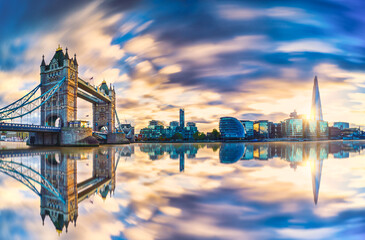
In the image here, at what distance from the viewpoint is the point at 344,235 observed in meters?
3.09

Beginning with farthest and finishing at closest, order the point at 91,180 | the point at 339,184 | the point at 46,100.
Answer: the point at 46,100, the point at 91,180, the point at 339,184

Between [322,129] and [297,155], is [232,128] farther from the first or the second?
[297,155]

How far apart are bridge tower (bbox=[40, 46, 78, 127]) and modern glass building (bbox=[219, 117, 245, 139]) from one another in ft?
250

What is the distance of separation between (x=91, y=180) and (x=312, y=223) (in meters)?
6.16

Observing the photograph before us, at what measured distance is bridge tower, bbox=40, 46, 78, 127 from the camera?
36.0 metres

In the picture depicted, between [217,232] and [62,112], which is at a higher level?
[62,112]

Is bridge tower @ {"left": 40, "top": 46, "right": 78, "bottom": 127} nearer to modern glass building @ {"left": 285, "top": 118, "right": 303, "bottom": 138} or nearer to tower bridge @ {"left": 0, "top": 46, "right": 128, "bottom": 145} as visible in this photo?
tower bridge @ {"left": 0, "top": 46, "right": 128, "bottom": 145}

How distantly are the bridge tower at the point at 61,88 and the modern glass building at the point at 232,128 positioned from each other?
250 ft

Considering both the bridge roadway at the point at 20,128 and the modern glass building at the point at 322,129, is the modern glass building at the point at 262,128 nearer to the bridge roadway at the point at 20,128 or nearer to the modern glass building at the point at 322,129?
the modern glass building at the point at 322,129

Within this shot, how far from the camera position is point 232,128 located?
331ft

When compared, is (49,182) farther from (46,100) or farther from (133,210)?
(46,100)

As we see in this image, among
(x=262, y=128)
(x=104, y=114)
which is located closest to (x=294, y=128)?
(x=262, y=128)

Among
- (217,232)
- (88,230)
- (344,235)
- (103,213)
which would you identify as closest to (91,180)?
(103,213)

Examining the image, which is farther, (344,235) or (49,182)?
(49,182)
